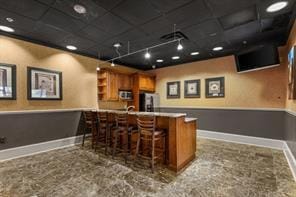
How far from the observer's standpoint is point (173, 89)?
6.40 meters

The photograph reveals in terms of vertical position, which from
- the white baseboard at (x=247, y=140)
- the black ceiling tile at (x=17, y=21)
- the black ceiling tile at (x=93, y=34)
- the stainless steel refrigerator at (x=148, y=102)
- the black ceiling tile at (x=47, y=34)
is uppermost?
the black ceiling tile at (x=17, y=21)

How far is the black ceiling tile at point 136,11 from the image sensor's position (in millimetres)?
2362

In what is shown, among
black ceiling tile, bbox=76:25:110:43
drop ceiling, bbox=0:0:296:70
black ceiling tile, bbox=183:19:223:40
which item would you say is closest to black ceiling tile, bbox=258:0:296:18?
drop ceiling, bbox=0:0:296:70

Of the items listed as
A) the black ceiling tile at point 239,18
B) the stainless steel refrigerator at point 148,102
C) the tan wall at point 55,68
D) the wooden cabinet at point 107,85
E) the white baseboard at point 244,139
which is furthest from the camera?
the stainless steel refrigerator at point 148,102

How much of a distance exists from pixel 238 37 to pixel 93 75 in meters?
4.52

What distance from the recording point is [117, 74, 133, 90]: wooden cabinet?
589cm

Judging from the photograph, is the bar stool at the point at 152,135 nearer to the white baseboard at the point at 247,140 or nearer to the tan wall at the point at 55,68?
the tan wall at the point at 55,68

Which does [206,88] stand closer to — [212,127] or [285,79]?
[212,127]

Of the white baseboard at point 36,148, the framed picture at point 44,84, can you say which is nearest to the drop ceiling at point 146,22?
the framed picture at point 44,84

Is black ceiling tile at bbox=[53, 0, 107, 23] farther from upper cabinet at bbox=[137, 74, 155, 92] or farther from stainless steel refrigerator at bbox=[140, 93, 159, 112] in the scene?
stainless steel refrigerator at bbox=[140, 93, 159, 112]

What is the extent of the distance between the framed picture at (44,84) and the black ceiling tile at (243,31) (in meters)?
4.61

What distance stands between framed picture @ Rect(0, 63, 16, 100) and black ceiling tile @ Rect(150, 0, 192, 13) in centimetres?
360

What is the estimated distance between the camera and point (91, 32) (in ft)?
11.1

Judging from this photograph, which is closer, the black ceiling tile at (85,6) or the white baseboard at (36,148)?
the black ceiling tile at (85,6)
